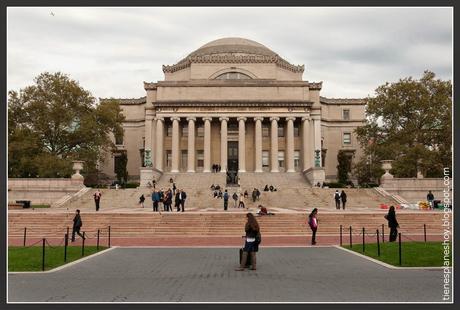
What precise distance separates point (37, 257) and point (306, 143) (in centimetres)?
5929

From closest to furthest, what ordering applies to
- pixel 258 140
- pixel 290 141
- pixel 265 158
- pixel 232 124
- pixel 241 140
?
1. pixel 258 140
2. pixel 241 140
3. pixel 290 141
4. pixel 265 158
5. pixel 232 124

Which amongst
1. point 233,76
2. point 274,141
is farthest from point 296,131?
point 233,76

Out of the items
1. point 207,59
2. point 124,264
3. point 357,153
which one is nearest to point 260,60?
point 207,59

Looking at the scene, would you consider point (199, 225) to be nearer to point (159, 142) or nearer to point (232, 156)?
point (159, 142)

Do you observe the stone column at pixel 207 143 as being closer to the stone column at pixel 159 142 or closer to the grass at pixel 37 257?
the stone column at pixel 159 142

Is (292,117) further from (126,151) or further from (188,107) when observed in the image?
(126,151)

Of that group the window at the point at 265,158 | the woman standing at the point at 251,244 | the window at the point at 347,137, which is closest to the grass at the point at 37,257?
the woman standing at the point at 251,244

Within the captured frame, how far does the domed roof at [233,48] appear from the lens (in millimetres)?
85938

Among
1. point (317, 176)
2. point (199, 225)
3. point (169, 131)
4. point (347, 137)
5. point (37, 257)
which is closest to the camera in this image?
point (37, 257)

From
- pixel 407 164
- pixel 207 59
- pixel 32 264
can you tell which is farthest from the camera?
A: pixel 207 59

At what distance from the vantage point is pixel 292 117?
242ft

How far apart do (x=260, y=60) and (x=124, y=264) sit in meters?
67.8

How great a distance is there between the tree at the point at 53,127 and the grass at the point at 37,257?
38131 mm

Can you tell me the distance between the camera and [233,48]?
86.2m
